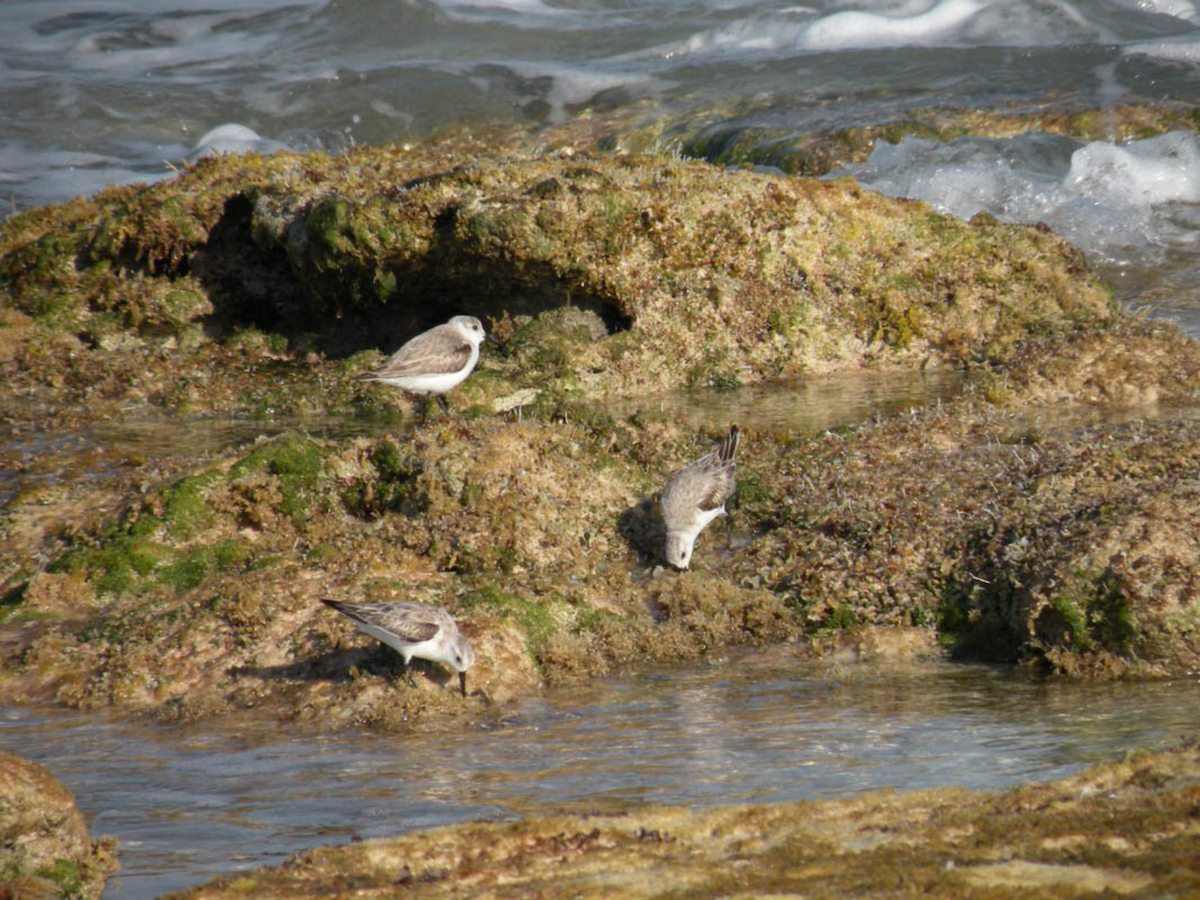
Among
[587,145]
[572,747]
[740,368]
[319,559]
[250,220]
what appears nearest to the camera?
[572,747]

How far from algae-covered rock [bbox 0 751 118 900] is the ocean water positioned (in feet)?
53.3

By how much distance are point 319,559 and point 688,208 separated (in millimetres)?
7188

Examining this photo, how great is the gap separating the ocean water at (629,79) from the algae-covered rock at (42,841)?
639 inches

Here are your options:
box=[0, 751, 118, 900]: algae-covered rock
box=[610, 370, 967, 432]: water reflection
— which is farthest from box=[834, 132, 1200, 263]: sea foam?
box=[0, 751, 118, 900]: algae-covered rock

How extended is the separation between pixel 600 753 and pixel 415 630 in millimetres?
1538

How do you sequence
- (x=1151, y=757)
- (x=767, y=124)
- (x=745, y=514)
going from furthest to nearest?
(x=767, y=124)
(x=745, y=514)
(x=1151, y=757)

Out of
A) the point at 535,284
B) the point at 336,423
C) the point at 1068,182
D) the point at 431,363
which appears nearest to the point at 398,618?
the point at 431,363

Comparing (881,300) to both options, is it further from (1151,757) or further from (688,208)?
(1151,757)

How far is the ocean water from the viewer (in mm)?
22422

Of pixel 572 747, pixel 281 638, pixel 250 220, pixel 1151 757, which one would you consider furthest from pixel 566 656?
pixel 250 220

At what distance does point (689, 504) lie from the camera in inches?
395

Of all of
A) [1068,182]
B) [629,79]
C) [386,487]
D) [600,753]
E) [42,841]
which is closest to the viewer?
[42,841]

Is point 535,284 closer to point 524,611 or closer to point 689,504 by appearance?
point 689,504

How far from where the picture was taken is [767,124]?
83.7 feet
